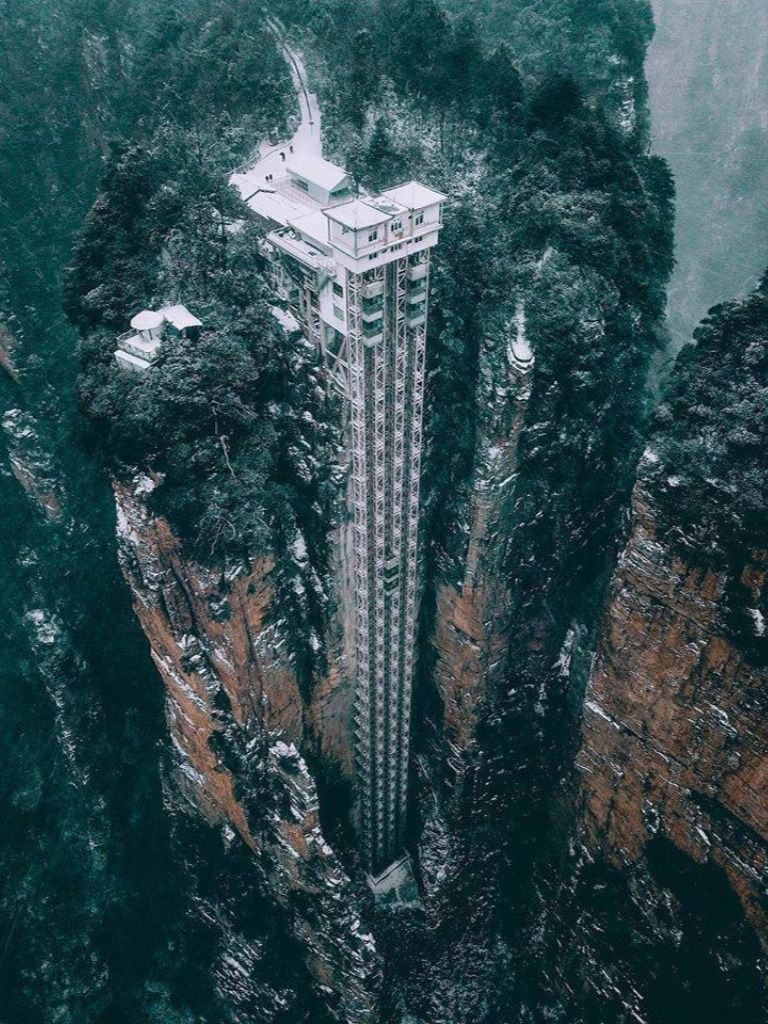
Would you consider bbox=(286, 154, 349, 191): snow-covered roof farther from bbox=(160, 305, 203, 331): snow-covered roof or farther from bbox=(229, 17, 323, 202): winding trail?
bbox=(160, 305, 203, 331): snow-covered roof

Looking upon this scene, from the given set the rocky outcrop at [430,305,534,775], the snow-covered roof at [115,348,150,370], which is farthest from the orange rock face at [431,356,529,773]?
the snow-covered roof at [115,348,150,370]

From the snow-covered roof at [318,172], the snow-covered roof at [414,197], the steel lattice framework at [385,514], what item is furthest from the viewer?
the snow-covered roof at [318,172]

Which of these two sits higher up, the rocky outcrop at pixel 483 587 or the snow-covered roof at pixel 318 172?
the snow-covered roof at pixel 318 172

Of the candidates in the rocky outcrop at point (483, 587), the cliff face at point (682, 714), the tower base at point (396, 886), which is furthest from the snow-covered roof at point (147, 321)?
the tower base at point (396, 886)

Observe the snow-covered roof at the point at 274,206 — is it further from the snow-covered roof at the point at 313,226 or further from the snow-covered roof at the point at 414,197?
the snow-covered roof at the point at 414,197

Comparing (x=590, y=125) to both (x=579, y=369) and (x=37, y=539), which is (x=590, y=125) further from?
(x=37, y=539)

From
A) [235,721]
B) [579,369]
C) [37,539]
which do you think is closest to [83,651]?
[37,539]

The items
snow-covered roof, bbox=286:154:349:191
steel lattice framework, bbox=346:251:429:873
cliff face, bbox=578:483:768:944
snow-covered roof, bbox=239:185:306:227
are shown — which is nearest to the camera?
steel lattice framework, bbox=346:251:429:873
